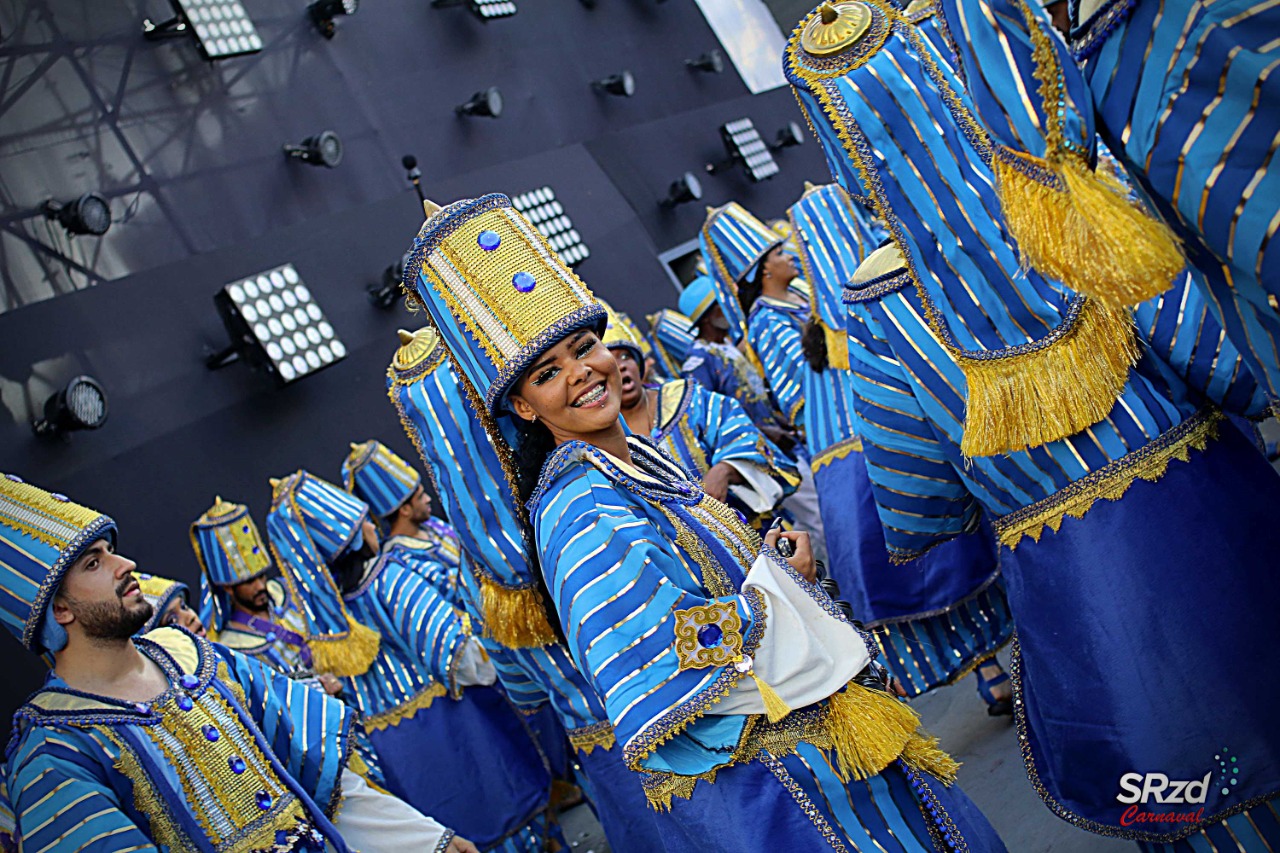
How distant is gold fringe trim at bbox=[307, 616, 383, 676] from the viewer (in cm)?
489

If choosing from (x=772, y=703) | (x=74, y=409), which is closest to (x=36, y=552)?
(x=772, y=703)

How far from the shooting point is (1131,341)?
211 centimetres

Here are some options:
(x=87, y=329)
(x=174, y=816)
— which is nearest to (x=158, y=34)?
(x=87, y=329)

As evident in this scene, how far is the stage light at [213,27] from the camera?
7289 millimetres

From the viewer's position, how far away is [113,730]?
8.90ft

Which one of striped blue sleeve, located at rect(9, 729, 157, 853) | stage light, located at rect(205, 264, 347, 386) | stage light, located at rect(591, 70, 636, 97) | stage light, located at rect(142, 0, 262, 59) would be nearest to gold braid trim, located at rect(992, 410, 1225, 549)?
striped blue sleeve, located at rect(9, 729, 157, 853)

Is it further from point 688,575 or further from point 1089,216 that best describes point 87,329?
point 1089,216

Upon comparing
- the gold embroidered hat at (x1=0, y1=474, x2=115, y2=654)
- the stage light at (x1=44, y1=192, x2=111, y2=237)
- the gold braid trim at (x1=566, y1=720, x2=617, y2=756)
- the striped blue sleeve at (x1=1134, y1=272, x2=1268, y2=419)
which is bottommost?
the gold braid trim at (x1=566, y1=720, x2=617, y2=756)

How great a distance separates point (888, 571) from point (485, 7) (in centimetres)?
743

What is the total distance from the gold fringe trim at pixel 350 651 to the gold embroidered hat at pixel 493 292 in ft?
9.29

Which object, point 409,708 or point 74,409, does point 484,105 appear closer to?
point 74,409

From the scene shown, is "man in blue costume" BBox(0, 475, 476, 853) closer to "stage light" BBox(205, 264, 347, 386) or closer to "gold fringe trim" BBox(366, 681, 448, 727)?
"gold fringe trim" BBox(366, 681, 448, 727)

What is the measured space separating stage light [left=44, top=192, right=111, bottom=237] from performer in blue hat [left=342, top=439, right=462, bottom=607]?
1.97 m

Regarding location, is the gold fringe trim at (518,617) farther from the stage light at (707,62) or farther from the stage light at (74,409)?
the stage light at (707,62)
